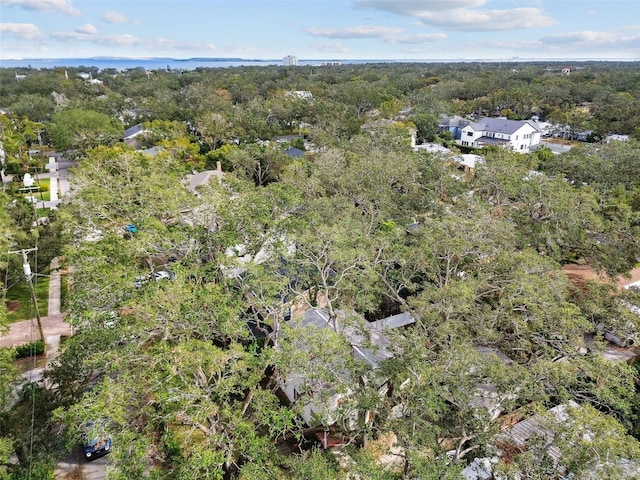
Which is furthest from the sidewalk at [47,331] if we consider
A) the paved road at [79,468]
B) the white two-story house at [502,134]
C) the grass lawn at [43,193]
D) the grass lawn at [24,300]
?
the white two-story house at [502,134]

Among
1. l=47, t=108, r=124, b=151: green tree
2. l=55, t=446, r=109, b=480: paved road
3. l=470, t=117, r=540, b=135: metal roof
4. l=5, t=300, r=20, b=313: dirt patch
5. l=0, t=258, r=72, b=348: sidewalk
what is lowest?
l=55, t=446, r=109, b=480: paved road

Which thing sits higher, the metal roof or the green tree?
the metal roof

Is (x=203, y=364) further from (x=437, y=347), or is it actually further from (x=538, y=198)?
(x=538, y=198)

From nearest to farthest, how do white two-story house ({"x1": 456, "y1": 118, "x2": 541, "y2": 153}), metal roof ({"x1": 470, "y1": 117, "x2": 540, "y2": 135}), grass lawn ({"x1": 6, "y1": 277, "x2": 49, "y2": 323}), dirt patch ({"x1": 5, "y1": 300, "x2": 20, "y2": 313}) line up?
1. grass lawn ({"x1": 6, "y1": 277, "x2": 49, "y2": 323})
2. dirt patch ({"x1": 5, "y1": 300, "x2": 20, "y2": 313})
3. white two-story house ({"x1": 456, "y1": 118, "x2": 541, "y2": 153})
4. metal roof ({"x1": 470, "y1": 117, "x2": 540, "y2": 135})

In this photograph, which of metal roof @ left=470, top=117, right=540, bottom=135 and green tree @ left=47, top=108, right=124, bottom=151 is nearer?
green tree @ left=47, top=108, right=124, bottom=151

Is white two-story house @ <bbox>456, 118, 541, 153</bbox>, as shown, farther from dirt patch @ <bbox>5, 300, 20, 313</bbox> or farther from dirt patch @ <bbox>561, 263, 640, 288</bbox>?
dirt patch @ <bbox>5, 300, 20, 313</bbox>

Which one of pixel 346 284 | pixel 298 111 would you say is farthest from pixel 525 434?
pixel 298 111

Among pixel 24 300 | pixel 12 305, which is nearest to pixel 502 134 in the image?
pixel 24 300

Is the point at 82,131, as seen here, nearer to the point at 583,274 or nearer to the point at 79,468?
the point at 79,468

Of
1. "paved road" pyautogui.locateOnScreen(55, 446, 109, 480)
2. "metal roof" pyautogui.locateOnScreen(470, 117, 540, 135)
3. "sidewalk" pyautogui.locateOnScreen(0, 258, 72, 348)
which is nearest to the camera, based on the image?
"paved road" pyautogui.locateOnScreen(55, 446, 109, 480)

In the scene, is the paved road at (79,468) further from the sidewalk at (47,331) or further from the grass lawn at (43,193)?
the grass lawn at (43,193)

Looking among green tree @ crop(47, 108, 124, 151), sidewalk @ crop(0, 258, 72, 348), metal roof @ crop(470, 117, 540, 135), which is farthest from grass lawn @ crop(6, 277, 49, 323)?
metal roof @ crop(470, 117, 540, 135)
